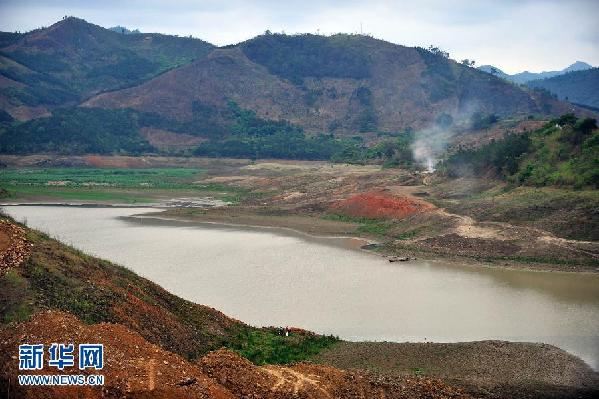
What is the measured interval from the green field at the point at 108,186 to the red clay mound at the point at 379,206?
2052cm

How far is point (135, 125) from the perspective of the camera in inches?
6481

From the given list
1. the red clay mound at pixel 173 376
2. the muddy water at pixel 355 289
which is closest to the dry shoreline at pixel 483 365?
the red clay mound at pixel 173 376

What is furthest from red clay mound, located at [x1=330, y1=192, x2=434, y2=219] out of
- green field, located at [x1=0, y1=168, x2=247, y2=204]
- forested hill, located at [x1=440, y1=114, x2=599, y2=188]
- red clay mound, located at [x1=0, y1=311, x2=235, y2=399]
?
red clay mound, located at [x1=0, y1=311, x2=235, y2=399]

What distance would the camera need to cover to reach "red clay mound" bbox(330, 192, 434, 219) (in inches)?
2761

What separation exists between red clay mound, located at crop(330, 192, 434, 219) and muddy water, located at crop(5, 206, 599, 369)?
1023 centimetres

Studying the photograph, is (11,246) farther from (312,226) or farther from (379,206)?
(379,206)

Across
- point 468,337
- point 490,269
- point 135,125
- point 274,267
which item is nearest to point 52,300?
point 468,337

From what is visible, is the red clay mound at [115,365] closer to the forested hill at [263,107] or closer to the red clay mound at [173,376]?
the red clay mound at [173,376]

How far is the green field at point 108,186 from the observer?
9269cm

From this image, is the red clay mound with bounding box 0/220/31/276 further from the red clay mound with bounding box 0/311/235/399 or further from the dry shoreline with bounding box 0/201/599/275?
the dry shoreline with bounding box 0/201/599/275

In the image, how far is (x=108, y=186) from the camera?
104 m

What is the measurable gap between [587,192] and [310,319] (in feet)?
117

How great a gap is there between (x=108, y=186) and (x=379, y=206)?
49819 millimetres

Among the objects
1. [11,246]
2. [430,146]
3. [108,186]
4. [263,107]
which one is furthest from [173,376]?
[263,107]
